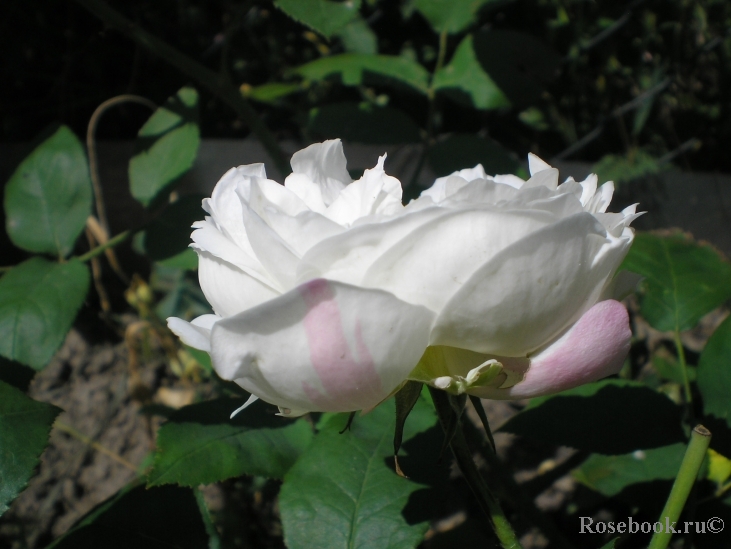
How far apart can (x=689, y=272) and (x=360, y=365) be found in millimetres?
480

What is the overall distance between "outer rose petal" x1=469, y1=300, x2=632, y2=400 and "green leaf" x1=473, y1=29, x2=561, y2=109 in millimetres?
540

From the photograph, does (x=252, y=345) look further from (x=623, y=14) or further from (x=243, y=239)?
(x=623, y=14)

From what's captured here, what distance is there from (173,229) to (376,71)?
0.34 meters

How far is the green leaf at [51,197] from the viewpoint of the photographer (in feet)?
2.25

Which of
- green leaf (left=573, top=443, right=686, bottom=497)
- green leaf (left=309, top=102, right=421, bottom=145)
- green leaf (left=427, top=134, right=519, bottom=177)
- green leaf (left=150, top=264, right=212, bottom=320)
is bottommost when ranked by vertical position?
green leaf (left=150, top=264, right=212, bottom=320)

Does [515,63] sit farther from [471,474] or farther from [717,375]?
[471,474]

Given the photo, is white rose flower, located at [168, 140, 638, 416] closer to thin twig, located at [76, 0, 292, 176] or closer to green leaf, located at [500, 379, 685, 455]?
green leaf, located at [500, 379, 685, 455]

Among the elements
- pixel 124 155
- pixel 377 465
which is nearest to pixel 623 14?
pixel 124 155

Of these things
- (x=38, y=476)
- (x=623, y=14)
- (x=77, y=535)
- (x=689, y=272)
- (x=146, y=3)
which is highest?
(x=146, y=3)

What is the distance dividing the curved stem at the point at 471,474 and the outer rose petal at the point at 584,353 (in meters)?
0.03

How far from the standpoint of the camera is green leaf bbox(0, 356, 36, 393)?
0.52 metres

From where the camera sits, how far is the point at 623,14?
1.53 m

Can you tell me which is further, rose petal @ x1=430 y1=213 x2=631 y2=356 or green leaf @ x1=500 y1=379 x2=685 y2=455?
green leaf @ x1=500 y1=379 x2=685 y2=455

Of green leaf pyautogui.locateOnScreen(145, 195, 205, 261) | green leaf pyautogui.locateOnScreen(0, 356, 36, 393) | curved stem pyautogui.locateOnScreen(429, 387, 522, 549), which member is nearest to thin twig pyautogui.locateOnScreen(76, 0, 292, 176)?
green leaf pyautogui.locateOnScreen(145, 195, 205, 261)
